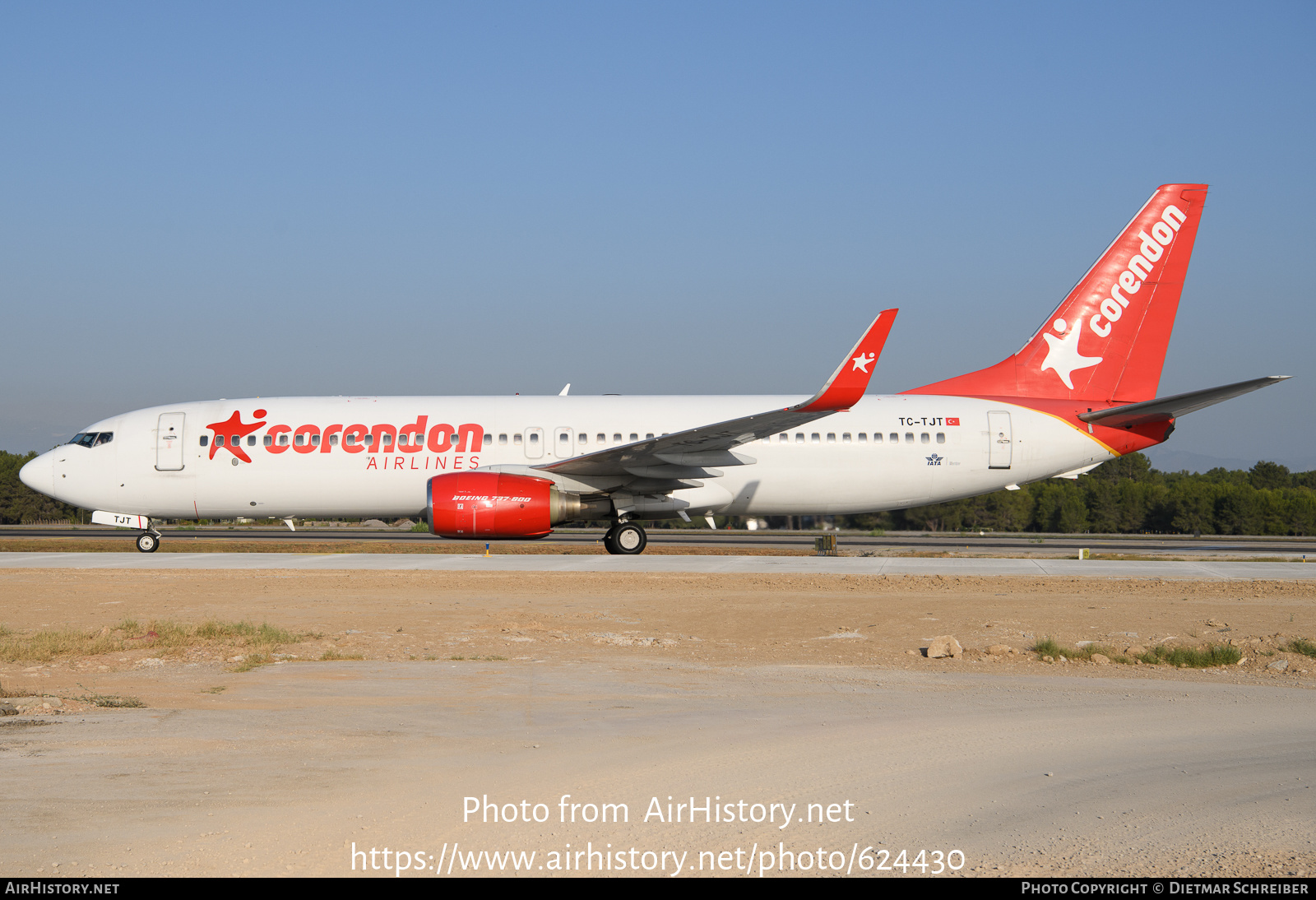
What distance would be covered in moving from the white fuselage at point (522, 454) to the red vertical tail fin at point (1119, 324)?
1.12 m

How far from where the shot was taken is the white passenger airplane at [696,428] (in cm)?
2112

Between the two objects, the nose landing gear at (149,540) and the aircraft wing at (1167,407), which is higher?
the aircraft wing at (1167,407)

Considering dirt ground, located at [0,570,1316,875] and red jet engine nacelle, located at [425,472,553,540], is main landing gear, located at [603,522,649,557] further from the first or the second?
dirt ground, located at [0,570,1316,875]

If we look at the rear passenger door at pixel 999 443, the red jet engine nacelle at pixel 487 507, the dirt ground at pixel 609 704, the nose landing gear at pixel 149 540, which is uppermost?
the rear passenger door at pixel 999 443

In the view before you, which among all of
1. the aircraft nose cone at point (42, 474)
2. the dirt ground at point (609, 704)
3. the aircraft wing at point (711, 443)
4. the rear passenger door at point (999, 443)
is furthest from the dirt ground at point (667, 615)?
the aircraft nose cone at point (42, 474)

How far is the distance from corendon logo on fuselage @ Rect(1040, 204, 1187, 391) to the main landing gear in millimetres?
9401

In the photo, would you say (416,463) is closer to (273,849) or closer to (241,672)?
(241,672)

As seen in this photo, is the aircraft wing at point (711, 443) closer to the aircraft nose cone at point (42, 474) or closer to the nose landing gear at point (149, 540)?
the nose landing gear at point (149, 540)

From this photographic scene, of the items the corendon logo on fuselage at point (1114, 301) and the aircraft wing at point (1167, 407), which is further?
the corendon logo on fuselage at point (1114, 301)

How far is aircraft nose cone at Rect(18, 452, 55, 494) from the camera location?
22.2 meters

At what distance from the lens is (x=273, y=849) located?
4270mm

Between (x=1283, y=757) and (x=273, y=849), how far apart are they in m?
5.53

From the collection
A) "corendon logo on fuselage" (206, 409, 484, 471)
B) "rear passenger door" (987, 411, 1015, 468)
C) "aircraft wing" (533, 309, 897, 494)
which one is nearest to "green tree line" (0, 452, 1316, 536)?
"rear passenger door" (987, 411, 1015, 468)

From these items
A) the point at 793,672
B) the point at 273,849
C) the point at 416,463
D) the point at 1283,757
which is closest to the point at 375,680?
the point at 793,672
